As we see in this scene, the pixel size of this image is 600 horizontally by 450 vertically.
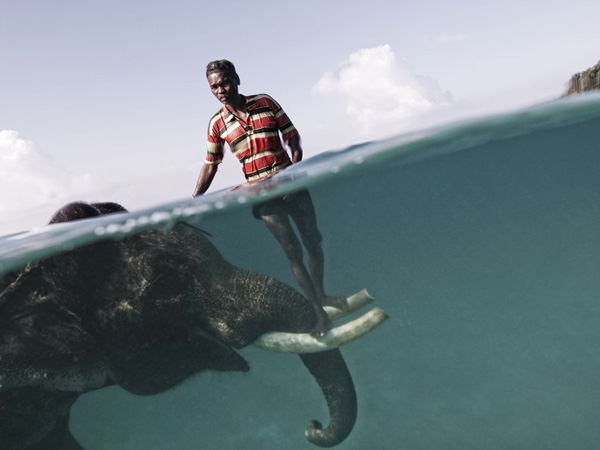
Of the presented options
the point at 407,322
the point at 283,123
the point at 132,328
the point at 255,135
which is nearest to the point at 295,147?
the point at 283,123

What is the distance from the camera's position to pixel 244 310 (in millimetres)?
5625

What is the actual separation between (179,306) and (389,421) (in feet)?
24.6

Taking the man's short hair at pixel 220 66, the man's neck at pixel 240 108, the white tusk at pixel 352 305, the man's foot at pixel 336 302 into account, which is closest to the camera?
the man's short hair at pixel 220 66

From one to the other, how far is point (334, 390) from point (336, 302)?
128 cm

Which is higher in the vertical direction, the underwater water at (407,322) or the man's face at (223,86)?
the man's face at (223,86)

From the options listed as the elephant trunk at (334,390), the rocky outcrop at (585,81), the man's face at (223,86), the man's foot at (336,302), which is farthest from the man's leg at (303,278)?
the rocky outcrop at (585,81)

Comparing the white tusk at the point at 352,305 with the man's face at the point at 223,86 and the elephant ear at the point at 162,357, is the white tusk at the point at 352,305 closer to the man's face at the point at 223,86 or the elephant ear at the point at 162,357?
the elephant ear at the point at 162,357

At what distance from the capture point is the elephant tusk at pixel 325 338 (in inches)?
205

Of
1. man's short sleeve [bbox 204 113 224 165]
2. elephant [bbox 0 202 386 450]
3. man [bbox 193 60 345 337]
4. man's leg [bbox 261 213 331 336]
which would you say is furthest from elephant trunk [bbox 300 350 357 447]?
man's short sleeve [bbox 204 113 224 165]

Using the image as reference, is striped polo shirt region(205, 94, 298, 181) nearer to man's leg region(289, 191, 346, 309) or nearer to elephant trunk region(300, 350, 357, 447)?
man's leg region(289, 191, 346, 309)

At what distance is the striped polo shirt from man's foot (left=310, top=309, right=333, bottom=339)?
198cm

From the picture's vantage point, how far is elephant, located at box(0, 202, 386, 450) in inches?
203

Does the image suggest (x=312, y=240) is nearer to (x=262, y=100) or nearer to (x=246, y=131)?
(x=246, y=131)

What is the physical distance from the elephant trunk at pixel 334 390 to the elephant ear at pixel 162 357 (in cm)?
103
